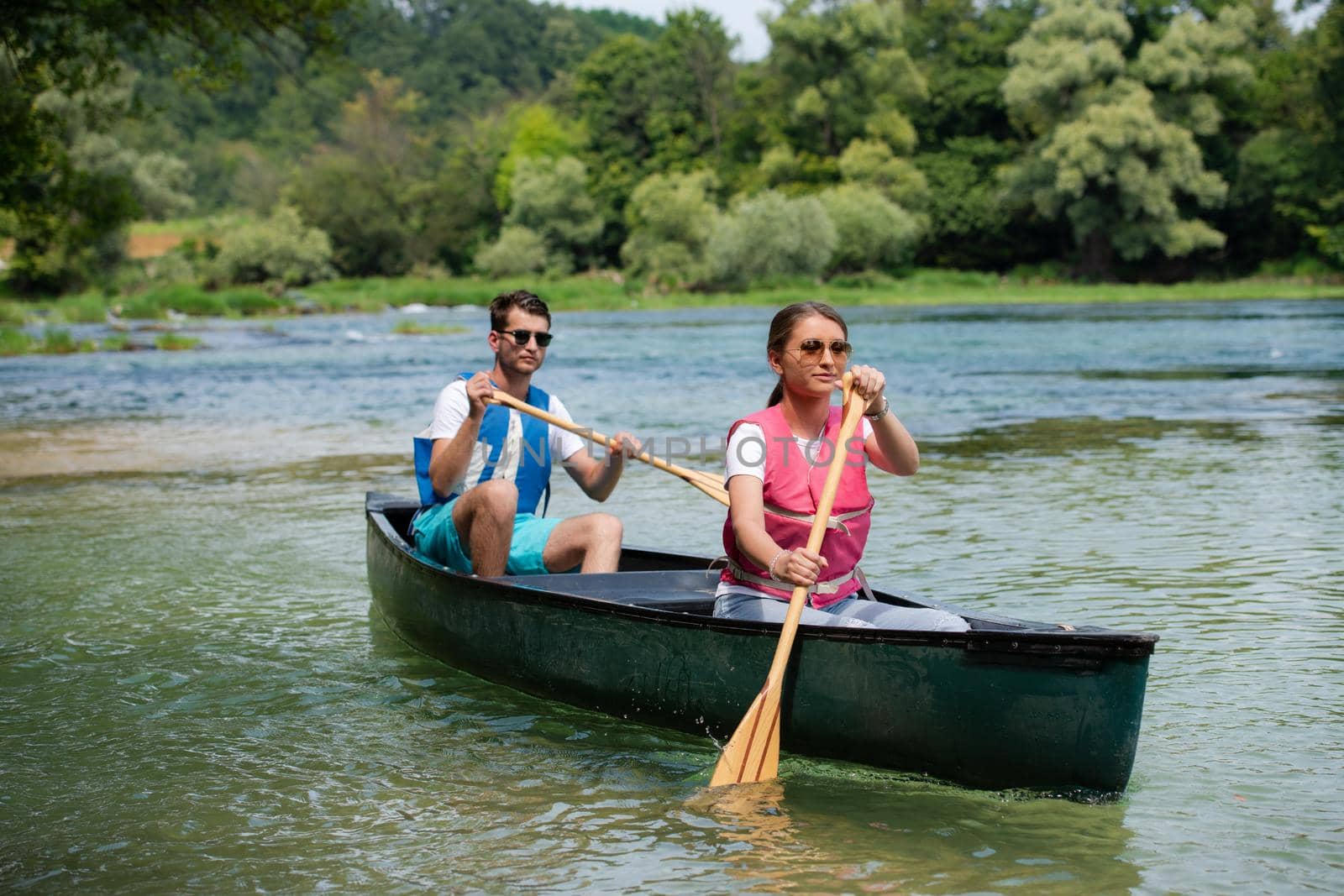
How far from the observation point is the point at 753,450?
12.9 ft

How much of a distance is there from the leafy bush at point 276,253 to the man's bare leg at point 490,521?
2152 inches

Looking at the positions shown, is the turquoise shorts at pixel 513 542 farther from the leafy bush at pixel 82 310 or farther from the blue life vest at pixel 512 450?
the leafy bush at pixel 82 310

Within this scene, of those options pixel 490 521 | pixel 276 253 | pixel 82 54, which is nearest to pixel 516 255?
pixel 276 253

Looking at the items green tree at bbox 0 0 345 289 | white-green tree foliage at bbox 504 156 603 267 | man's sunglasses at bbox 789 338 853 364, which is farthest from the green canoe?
white-green tree foliage at bbox 504 156 603 267

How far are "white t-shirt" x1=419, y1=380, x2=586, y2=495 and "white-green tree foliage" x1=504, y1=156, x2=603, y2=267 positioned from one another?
5631 centimetres

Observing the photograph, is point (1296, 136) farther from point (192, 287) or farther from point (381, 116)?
point (381, 116)

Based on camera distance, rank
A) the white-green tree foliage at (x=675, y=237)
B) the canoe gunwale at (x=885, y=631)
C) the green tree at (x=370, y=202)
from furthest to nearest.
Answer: the green tree at (x=370, y=202) → the white-green tree foliage at (x=675, y=237) → the canoe gunwale at (x=885, y=631)

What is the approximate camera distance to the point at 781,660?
3.74 m

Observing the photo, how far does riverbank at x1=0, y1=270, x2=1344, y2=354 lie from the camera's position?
40281mm

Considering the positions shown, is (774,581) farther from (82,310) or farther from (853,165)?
(853,165)

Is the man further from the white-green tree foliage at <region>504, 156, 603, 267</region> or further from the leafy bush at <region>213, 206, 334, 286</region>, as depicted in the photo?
the white-green tree foliage at <region>504, 156, 603, 267</region>

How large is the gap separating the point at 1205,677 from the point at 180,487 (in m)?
7.66

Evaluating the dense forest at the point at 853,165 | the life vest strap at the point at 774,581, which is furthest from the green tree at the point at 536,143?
the life vest strap at the point at 774,581

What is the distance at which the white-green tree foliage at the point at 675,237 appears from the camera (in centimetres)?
5122
